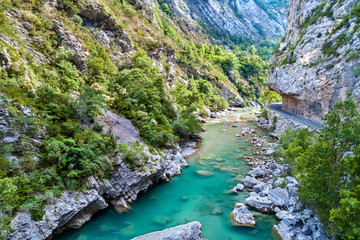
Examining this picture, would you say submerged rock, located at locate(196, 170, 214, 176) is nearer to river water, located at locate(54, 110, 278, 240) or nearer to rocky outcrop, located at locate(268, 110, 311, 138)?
river water, located at locate(54, 110, 278, 240)

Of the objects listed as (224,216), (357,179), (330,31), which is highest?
A: (330,31)

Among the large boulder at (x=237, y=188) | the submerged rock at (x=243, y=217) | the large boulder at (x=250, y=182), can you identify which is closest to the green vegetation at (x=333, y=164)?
the submerged rock at (x=243, y=217)

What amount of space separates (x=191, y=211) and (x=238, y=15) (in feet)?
582

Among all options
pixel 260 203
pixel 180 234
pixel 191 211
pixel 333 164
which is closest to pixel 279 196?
pixel 260 203

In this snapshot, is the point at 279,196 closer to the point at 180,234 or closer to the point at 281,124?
the point at 180,234

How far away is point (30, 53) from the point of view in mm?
17328

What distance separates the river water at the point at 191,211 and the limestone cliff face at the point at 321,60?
1450 cm

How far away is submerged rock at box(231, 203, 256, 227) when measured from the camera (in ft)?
41.5

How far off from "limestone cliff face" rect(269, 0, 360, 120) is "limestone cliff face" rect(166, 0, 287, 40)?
81720 mm

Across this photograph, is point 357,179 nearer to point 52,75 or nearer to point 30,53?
point 52,75

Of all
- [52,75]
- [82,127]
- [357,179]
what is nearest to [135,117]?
[82,127]

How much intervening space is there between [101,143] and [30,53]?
1142 centimetres

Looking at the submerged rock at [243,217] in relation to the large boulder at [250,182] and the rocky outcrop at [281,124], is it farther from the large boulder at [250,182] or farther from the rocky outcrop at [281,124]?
the rocky outcrop at [281,124]

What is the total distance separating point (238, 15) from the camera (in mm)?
155500
